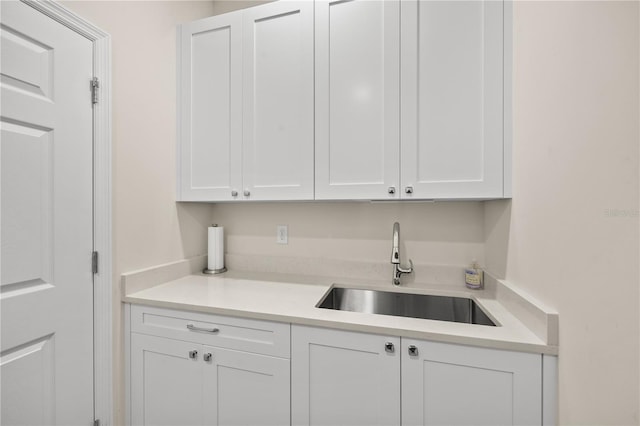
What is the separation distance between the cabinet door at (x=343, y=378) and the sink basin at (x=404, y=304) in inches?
9.6

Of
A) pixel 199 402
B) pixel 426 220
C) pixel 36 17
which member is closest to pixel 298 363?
pixel 199 402

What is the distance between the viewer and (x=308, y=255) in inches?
72.9

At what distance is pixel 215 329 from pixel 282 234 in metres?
0.77

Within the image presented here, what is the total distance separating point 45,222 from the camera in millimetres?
1081

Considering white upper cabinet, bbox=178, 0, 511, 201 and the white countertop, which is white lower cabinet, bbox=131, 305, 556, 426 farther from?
white upper cabinet, bbox=178, 0, 511, 201

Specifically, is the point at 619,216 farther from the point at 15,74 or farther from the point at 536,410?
the point at 15,74

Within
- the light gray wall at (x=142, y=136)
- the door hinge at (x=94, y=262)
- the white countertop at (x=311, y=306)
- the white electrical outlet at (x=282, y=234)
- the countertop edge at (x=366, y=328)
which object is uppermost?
the light gray wall at (x=142, y=136)

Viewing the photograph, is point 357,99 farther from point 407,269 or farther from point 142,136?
point 142,136

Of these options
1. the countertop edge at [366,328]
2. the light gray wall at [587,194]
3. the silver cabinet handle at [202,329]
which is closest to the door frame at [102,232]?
the countertop edge at [366,328]

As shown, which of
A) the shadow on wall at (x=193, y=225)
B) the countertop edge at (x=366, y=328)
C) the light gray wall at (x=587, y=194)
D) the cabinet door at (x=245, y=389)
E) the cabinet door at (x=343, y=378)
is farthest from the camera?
the shadow on wall at (x=193, y=225)

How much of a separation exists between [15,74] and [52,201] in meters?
0.45

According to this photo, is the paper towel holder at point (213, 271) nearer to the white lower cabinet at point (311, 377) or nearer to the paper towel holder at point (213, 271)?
the paper towel holder at point (213, 271)

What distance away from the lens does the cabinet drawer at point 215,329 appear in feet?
3.88

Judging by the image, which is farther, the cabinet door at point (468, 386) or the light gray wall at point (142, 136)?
the light gray wall at point (142, 136)
